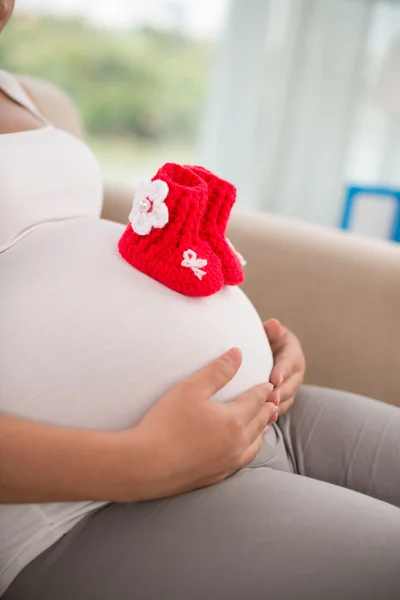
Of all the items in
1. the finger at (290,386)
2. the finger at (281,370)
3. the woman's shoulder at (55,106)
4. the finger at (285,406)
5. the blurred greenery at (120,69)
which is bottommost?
the finger at (285,406)

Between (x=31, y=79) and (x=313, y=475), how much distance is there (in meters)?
0.99

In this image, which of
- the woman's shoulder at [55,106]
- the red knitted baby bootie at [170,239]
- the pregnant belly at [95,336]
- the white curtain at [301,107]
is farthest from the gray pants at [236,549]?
the white curtain at [301,107]

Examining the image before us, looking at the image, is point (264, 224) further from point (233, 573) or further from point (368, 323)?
point (233, 573)

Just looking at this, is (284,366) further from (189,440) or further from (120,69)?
(120,69)

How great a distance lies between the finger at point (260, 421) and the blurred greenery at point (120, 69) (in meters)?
3.22

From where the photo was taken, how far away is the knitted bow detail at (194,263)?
26.9 inches

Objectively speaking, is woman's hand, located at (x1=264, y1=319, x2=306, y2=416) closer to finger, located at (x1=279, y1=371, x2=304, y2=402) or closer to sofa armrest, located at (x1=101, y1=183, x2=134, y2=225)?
finger, located at (x1=279, y1=371, x2=304, y2=402)

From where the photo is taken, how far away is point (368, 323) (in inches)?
39.8

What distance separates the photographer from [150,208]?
698mm

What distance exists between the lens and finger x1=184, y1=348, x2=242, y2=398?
625 mm

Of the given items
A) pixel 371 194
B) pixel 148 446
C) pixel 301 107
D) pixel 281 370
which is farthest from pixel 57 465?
pixel 301 107

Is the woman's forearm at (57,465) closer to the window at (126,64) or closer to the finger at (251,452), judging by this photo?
the finger at (251,452)

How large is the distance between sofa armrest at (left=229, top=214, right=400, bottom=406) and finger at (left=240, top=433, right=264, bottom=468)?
1.30ft

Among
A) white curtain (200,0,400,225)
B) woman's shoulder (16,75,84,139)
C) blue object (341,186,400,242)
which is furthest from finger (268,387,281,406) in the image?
white curtain (200,0,400,225)
